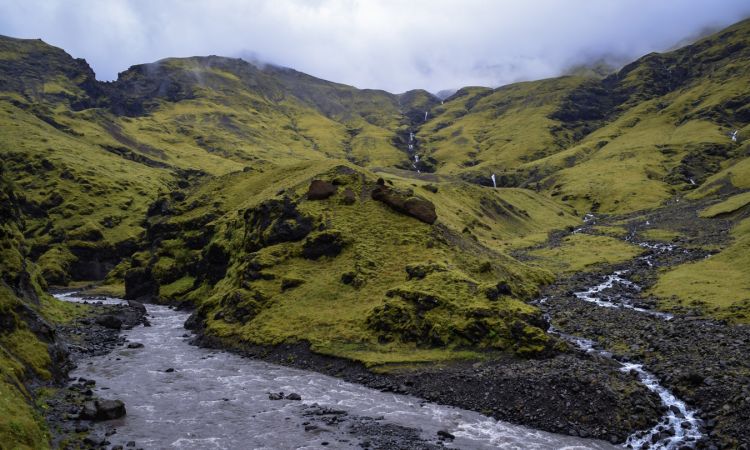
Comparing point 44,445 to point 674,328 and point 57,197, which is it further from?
point 57,197

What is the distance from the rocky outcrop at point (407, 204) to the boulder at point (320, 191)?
6.82m

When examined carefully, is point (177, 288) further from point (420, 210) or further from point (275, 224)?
point (420, 210)

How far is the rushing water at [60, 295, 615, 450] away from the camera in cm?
3416

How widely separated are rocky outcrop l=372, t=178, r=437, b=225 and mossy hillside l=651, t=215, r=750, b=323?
3262 cm

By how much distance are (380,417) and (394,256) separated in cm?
3170

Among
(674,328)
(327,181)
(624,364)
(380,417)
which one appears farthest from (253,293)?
(674,328)

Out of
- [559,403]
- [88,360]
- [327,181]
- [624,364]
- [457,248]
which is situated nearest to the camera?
[559,403]

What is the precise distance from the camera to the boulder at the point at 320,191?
7994cm

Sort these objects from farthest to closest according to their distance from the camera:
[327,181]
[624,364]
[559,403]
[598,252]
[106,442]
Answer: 1. [598,252]
2. [327,181]
3. [624,364]
4. [559,403]
5. [106,442]

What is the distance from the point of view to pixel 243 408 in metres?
40.3

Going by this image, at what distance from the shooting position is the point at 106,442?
31.5 metres

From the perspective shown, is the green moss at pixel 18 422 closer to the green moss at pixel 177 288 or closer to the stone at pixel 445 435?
the stone at pixel 445 435

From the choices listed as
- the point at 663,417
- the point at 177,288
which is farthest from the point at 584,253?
the point at 177,288

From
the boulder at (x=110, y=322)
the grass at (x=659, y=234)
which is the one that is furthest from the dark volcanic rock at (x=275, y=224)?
the grass at (x=659, y=234)
